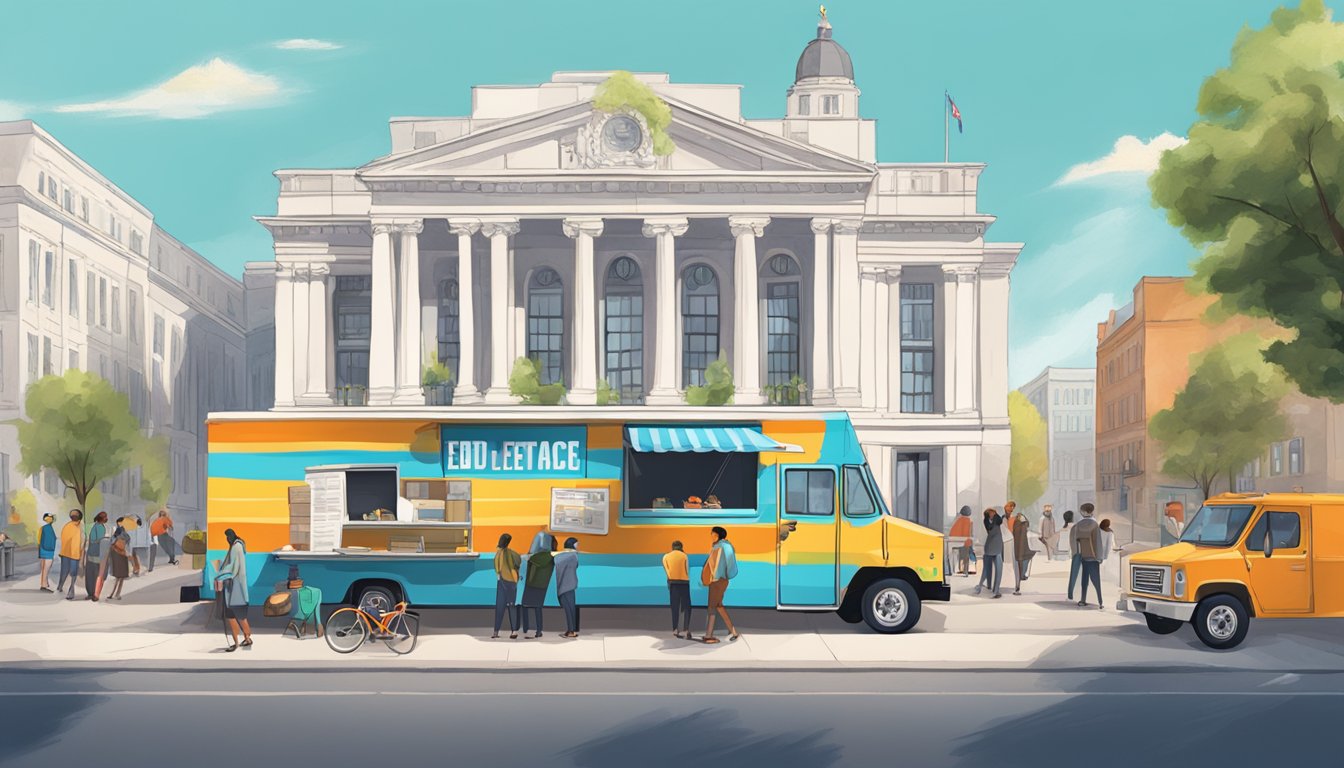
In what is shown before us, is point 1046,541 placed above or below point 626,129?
below

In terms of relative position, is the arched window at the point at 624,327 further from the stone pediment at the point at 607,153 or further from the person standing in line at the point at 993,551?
the person standing in line at the point at 993,551

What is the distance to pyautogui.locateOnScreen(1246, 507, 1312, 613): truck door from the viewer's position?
836 inches

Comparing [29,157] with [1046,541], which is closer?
[1046,541]

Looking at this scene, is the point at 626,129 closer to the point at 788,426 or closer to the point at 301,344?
the point at 301,344

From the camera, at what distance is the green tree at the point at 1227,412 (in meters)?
64.3

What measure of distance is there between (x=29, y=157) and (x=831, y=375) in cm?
3222

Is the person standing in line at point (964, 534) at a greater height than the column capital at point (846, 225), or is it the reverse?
the column capital at point (846, 225)

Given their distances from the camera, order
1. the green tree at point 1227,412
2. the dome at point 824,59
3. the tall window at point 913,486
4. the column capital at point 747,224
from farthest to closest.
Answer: the dome at point 824,59
the green tree at point 1227,412
the tall window at point 913,486
the column capital at point 747,224

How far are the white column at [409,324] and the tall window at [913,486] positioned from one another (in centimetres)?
1806

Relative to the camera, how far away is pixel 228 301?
291 ft

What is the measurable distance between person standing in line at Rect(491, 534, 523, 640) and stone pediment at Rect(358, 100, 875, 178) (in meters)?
30.1

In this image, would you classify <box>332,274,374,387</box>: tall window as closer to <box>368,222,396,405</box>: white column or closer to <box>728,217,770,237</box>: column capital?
<box>368,222,396,405</box>: white column

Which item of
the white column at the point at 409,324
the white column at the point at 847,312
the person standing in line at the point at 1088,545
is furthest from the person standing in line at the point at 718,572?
the white column at the point at 409,324

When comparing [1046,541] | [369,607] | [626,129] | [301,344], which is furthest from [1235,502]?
[301,344]
